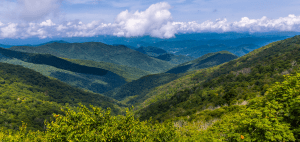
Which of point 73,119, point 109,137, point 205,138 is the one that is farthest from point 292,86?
point 73,119

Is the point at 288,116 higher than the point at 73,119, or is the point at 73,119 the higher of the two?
the point at 288,116

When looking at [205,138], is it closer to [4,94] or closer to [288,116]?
[288,116]

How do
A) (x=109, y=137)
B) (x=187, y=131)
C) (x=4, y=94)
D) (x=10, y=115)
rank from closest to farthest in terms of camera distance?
(x=109, y=137), (x=187, y=131), (x=10, y=115), (x=4, y=94)

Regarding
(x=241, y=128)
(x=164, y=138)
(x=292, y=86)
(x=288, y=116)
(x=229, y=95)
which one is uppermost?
(x=292, y=86)

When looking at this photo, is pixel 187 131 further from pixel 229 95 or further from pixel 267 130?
pixel 229 95

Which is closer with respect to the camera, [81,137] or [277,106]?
[277,106]

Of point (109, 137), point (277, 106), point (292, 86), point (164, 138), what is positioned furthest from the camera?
point (164, 138)

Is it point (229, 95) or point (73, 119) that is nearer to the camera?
point (73, 119)

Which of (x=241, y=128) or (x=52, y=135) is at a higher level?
(x=241, y=128)

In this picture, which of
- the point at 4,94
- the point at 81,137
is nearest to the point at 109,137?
the point at 81,137
